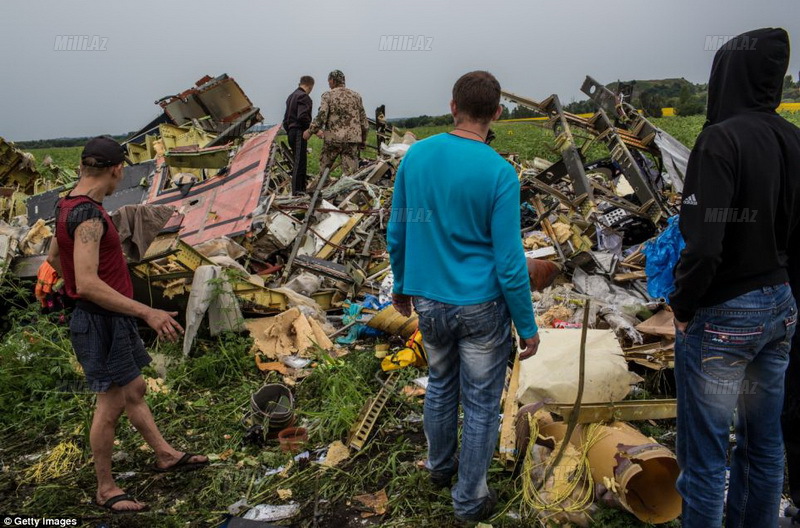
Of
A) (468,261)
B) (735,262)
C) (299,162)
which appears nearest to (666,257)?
(735,262)

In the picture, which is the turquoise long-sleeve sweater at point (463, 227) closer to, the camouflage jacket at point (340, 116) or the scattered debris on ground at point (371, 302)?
the scattered debris on ground at point (371, 302)

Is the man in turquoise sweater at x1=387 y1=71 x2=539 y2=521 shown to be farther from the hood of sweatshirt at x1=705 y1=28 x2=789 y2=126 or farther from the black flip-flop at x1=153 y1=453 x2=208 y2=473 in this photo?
the black flip-flop at x1=153 y1=453 x2=208 y2=473

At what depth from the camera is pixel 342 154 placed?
31.0 feet

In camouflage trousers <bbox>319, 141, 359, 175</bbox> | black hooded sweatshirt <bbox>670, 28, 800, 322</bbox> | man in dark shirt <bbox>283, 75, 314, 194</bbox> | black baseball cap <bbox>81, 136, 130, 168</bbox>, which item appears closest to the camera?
black hooded sweatshirt <bbox>670, 28, 800, 322</bbox>

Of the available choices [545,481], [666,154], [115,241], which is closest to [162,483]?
[115,241]

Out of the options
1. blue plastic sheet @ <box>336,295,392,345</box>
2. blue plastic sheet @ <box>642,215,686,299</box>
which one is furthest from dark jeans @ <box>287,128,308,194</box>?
blue plastic sheet @ <box>642,215,686,299</box>

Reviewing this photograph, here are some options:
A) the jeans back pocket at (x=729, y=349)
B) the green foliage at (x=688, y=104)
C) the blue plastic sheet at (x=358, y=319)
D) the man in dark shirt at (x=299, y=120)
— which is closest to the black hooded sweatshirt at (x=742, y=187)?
the jeans back pocket at (x=729, y=349)

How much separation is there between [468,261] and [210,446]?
2.36m

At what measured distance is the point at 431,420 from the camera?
2734mm

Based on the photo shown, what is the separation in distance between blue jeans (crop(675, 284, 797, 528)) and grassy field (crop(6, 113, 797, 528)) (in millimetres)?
559

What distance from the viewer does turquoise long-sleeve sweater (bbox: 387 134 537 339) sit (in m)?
2.29

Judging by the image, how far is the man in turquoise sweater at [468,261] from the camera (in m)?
2.31

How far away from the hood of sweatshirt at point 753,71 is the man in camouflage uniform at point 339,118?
291 inches

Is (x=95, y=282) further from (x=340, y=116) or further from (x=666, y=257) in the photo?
(x=340, y=116)
